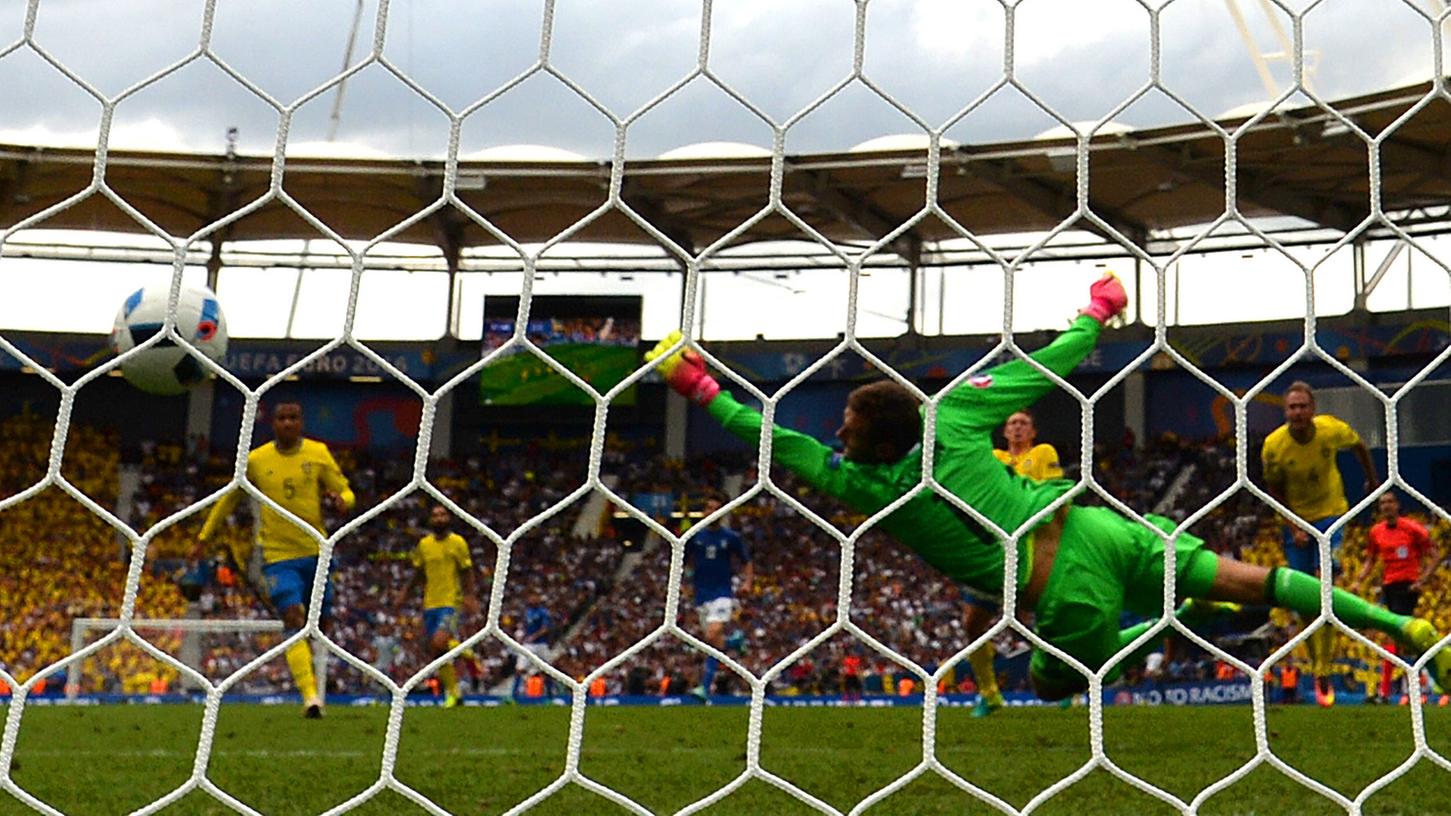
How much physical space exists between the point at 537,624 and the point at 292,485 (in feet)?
35.6

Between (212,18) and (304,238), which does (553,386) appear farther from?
(212,18)

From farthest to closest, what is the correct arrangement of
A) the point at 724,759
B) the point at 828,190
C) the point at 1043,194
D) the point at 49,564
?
the point at 828,190, the point at 1043,194, the point at 49,564, the point at 724,759

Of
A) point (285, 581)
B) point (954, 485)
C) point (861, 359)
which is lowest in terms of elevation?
point (285, 581)

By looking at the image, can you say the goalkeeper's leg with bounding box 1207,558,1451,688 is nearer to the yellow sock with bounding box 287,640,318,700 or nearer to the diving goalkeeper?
the diving goalkeeper

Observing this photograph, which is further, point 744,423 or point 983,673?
point 983,673

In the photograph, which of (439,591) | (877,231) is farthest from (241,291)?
(439,591)

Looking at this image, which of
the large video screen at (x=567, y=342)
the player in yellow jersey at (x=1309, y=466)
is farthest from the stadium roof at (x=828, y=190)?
the player in yellow jersey at (x=1309, y=466)

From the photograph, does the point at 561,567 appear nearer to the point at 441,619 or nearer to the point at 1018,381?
the point at 441,619

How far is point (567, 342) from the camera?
66.3 feet

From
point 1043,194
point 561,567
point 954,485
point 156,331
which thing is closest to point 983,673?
point 954,485

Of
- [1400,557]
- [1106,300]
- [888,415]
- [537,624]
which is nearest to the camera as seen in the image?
[888,415]

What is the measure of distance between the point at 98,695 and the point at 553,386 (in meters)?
9.41

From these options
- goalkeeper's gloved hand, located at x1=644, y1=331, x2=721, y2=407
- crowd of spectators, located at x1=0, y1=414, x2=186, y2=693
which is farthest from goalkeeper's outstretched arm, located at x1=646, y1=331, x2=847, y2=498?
crowd of spectators, located at x1=0, y1=414, x2=186, y2=693

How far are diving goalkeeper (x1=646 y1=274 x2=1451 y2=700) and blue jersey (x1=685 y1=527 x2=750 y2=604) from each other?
545 cm
